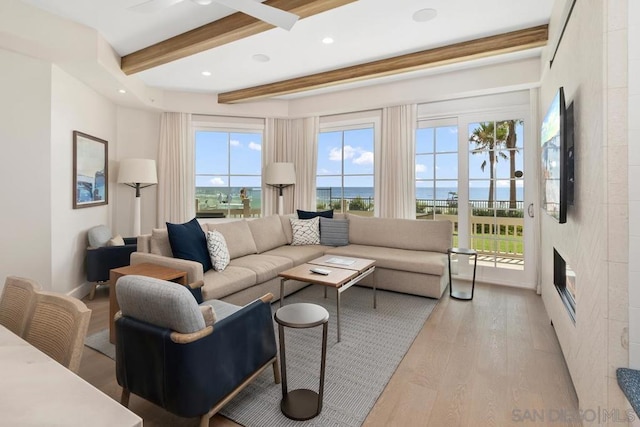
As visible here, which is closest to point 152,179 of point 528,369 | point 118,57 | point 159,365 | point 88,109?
point 88,109

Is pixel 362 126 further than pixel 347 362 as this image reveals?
Yes

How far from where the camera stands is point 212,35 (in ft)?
9.36

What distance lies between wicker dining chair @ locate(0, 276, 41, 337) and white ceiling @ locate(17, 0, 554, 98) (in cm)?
226

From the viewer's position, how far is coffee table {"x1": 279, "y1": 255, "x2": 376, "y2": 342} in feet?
8.74

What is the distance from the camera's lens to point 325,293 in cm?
357

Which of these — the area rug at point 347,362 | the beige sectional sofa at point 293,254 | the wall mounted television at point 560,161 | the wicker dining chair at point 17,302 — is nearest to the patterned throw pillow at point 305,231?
the beige sectional sofa at point 293,254

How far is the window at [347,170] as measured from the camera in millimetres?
5000

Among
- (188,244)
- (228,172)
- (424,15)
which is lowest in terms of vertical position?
(188,244)

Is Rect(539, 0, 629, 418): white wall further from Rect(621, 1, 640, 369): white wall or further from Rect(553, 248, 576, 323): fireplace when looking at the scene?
Rect(553, 248, 576, 323): fireplace

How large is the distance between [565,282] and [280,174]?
12.5 ft

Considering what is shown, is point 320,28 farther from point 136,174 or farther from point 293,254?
point 136,174

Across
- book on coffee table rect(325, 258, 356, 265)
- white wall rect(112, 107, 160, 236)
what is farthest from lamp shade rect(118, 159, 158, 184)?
book on coffee table rect(325, 258, 356, 265)

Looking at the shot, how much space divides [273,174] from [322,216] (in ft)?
3.56

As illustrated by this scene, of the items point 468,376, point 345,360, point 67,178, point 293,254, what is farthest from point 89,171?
point 468,376
